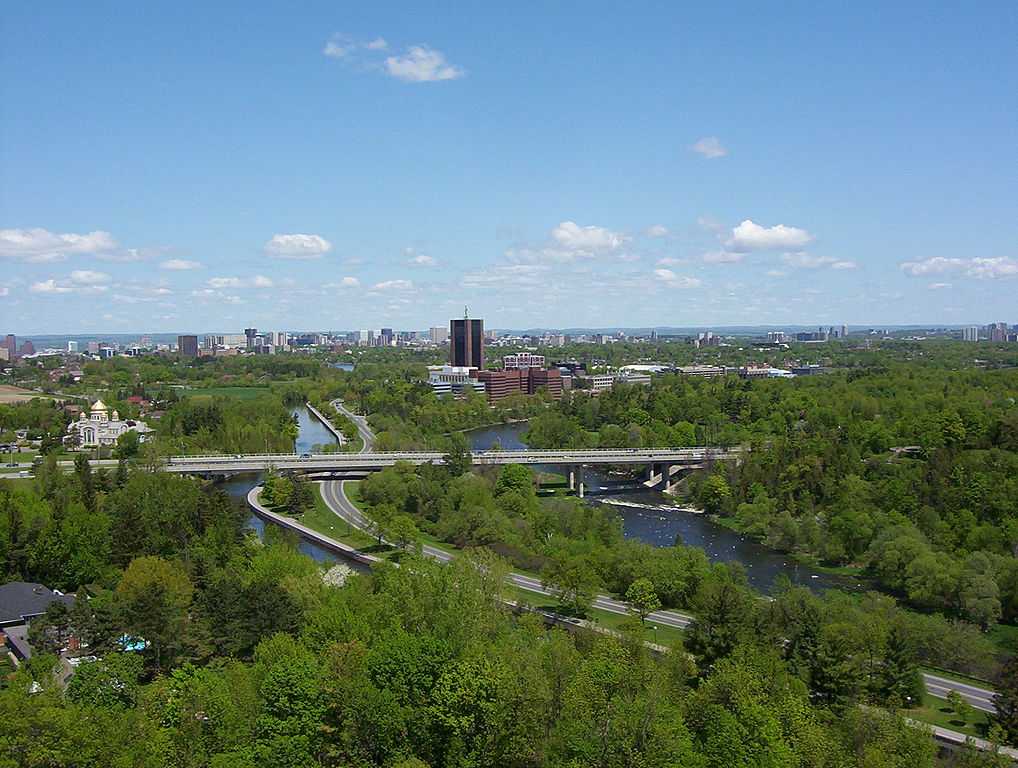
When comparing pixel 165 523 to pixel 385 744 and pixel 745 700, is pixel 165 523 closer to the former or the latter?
pixel 385 744

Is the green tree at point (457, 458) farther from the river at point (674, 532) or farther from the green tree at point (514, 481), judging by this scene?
the river at point (674, 532)

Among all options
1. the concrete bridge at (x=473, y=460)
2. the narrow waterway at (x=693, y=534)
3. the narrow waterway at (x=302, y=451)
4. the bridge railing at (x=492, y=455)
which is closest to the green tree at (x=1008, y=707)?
the narrow waterway at (x=693, y=534)

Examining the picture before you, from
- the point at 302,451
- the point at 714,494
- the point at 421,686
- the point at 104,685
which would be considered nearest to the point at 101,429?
the point at 302,451

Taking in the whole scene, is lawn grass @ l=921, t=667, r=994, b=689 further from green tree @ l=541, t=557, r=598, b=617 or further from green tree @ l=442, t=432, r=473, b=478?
green tree @ l=442, t=432, r=473, b=478

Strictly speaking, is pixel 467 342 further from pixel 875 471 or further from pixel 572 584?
pixel 572 584

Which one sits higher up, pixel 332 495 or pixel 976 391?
pixel 976 391

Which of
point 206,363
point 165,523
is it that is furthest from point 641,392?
point 206,363
